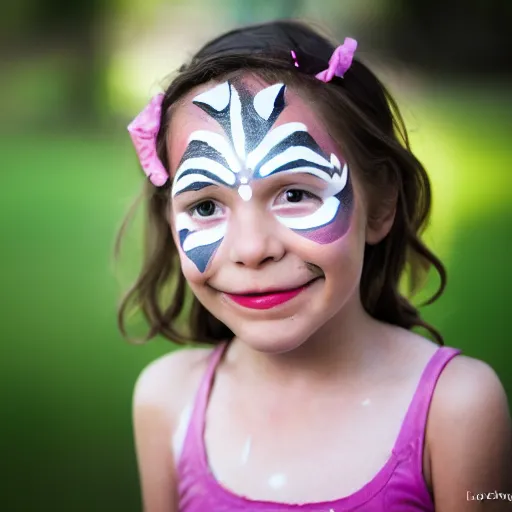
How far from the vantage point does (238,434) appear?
5.46ft

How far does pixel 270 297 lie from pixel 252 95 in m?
0.41

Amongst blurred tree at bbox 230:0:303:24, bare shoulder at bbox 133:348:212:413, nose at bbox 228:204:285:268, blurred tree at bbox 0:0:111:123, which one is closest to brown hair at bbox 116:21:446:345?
bare shoulder at bbox 133:348:212:413

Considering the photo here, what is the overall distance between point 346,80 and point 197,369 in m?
0.76

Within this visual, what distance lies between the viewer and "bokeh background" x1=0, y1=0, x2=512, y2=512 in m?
2.66

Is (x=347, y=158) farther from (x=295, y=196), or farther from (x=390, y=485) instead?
(x=390, y=485)

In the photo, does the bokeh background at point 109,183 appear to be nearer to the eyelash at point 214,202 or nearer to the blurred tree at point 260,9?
the blurred tree at point 260,9

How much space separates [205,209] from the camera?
155 cm

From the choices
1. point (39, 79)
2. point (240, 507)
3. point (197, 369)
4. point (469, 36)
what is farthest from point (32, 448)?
point (469, 36)

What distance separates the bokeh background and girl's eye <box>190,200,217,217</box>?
0.53 m

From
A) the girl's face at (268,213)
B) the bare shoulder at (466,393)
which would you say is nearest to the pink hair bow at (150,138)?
the girl's face at (268,213)

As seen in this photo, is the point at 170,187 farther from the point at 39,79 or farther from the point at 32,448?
the point at 39,79

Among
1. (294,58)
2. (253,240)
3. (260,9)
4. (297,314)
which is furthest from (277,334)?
(260,9)

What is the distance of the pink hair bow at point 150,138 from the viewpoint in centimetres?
164

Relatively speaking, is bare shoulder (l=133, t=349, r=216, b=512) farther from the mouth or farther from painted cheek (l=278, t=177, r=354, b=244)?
painted cheek (l=278, t=177, r=354, b=244)
